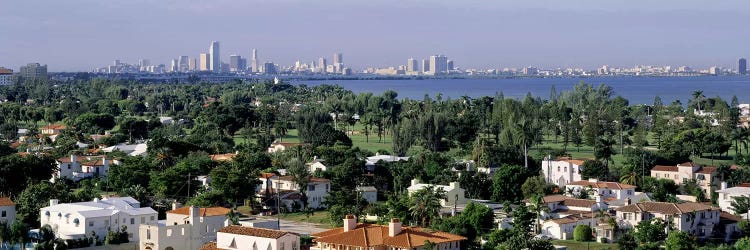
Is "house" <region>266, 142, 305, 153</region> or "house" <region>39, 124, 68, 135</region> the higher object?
"house" <region>39, 124, 68, 135</region>

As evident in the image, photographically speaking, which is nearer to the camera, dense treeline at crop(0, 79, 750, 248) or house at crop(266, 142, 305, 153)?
dense treeline at crop(0, 79, 750, 248)

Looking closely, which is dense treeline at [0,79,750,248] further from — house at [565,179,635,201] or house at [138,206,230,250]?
house at [138,206,230,250]

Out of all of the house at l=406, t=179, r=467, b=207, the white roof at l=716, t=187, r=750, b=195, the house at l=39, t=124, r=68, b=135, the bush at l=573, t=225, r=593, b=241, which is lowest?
the bush at l=573, t=225, r=593, b=241

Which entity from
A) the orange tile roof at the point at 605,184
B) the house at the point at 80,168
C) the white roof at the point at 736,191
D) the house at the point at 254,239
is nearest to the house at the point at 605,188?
the orange tile roof at the point at 605,184

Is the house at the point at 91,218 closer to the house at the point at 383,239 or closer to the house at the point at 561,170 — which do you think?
the house at the point at 383,239

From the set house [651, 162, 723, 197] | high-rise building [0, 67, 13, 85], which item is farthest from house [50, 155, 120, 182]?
high-rise building [0, 67, 13, 85]

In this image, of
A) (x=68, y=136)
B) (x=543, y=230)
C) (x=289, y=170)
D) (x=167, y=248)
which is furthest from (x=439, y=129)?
(x=167, y=248)

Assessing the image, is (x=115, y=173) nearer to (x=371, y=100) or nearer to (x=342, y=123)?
(x=342, y=123)
